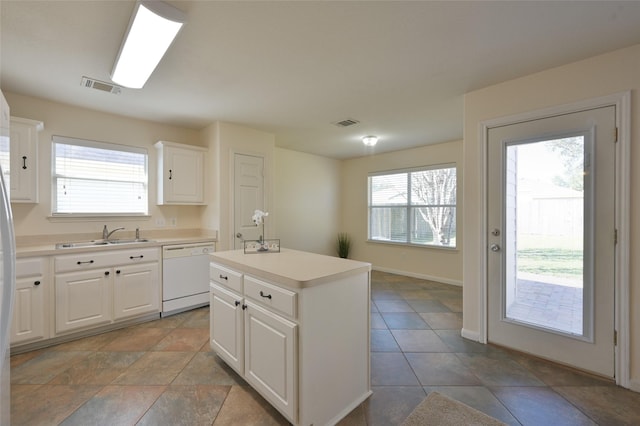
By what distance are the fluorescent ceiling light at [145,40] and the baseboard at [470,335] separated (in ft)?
11.4

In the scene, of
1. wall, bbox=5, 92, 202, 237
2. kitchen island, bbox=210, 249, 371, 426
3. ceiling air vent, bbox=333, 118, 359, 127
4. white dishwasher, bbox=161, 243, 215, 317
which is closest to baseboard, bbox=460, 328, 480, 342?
kitchen island, bbox=210, 249, 371, 426

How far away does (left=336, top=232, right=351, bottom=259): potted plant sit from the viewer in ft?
19.3

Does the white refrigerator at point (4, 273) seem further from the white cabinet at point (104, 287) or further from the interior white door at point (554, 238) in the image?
the interior white door at point (554, 238)

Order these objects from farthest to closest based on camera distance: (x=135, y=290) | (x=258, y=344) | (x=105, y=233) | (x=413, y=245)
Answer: (x=413, y=245)
(x=105, y=233)
(x=135, y=290)
(x=258, y=344)

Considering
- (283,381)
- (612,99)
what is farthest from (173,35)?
(612,99)

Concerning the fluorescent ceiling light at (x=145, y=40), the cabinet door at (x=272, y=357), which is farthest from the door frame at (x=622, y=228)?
the fluorescent ceiling light at (x=145, y=40)

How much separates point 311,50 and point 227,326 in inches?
85.4

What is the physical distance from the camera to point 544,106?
7.38 ft

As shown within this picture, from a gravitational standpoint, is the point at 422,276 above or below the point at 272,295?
below

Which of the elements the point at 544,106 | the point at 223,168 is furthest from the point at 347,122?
the point at 544,106

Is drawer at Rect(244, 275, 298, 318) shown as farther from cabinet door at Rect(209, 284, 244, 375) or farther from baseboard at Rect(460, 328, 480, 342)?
baseboard at Rect(460, 328, 480, 342)

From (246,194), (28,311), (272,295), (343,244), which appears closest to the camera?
(272,295)

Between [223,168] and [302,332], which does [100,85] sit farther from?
[302,332]

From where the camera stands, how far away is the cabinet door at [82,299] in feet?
8.25
